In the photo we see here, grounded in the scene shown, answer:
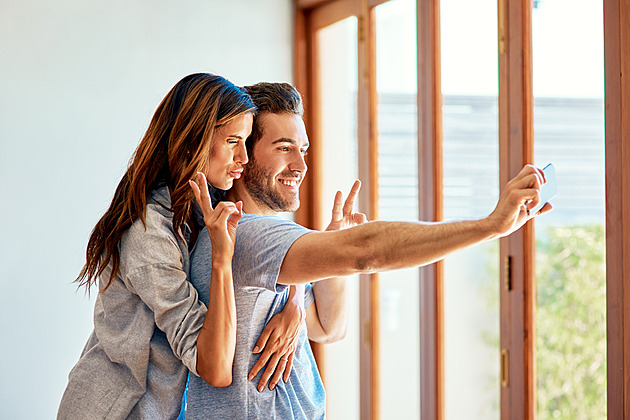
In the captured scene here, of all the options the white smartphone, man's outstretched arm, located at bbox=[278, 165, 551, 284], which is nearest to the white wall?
man's outstretched arm, located at bbox=[278, 165, 551, 284]

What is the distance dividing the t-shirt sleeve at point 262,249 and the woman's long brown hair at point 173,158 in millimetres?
152

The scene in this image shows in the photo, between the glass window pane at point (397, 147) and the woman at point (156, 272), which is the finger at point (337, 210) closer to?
the woman at point (156, 272)

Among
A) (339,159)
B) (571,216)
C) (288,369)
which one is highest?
(339,159)

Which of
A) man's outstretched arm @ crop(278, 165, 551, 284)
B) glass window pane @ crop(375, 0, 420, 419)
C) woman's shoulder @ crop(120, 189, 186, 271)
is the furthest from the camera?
glass window pane @ crop(375, 0, 420, 419)

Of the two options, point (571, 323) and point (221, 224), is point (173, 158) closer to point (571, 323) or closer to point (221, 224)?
point (221, 224)

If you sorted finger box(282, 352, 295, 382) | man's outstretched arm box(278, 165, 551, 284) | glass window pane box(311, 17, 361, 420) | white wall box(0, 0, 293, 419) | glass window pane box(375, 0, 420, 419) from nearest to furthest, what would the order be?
man's outstretched arm box(278, 165, 551, 284) < finger box(282, 352, 295, 382) < white wall box(0, 0, 293, 419) < glass window pane box(375, 0, 420, 419) < glass window pane box(311, 17, 361, 420)

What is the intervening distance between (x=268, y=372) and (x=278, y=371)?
3cm

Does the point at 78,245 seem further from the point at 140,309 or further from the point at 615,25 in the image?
the point at 615,25

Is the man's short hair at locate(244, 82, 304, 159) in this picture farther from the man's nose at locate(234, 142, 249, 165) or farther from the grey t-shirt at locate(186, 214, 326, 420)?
the grey t-shirt at locate(186, 214, 326, 420)

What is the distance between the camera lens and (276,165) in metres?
1.69

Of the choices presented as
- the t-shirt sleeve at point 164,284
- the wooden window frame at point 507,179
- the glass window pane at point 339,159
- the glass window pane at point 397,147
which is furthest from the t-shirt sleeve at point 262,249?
the glass window pane at point 339,159

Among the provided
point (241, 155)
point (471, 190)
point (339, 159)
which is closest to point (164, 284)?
point (241, 155)

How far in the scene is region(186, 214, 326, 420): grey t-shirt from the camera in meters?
1.28

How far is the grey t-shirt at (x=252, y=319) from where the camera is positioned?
4.21 feet
